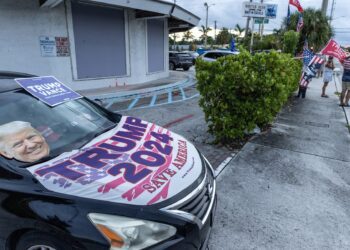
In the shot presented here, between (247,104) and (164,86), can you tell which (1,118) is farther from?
(164,86)

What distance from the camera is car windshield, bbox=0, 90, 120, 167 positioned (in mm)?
2133

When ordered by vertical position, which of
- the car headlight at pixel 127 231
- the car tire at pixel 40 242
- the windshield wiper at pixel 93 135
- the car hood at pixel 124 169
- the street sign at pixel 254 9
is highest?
the street sign at pixel 254 9

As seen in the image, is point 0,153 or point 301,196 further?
point 301,196

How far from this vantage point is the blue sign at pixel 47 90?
8.99 feet

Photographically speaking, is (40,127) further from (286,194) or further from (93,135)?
(286,194)

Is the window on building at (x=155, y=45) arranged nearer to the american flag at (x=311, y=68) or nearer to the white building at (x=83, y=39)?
the white building at (x=83, y=39)

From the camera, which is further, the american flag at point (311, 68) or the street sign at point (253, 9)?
the street sign at point (253, 9)

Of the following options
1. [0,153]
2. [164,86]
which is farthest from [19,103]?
[164,86]

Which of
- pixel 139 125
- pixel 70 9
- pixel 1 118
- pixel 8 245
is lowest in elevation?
pixel 8 245

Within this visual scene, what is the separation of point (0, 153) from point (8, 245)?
26.0 inches

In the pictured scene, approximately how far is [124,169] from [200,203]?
0.66 m

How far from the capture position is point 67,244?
1.76 meters

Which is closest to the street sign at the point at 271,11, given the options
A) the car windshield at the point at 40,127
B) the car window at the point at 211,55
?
the car window at the point at 211,55

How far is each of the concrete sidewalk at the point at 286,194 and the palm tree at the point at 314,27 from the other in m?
15.4
